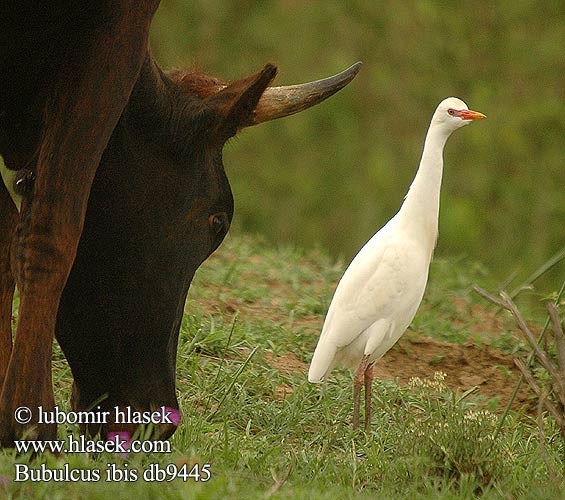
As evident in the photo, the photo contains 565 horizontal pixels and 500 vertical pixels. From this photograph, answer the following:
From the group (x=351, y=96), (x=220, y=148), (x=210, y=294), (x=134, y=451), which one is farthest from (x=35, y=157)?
(x=351, y=96)

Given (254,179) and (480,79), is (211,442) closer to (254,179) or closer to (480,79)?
(254,179)

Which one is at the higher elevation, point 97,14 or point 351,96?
point 351,96

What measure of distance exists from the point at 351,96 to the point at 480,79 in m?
1.50

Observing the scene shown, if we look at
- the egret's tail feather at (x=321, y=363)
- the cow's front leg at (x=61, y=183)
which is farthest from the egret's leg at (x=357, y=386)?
the cow's front leg at (x=61, y=183)

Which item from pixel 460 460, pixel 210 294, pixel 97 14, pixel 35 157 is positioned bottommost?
pixel 460 460

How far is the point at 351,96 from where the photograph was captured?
14883mm

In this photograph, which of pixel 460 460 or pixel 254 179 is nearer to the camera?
pixel 460 460

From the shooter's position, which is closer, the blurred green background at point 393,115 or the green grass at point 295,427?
the green grass at point 295,427

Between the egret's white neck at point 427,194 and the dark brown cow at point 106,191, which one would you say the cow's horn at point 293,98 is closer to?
the dark brown cow at point 106,191

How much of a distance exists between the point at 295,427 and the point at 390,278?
2.99 ft

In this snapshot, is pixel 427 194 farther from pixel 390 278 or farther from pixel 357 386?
pixel 357 386

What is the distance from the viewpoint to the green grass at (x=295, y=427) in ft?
12.3

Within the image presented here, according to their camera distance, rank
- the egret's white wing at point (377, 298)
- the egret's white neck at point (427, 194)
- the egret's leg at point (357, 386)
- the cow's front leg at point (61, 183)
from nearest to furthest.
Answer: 1. the cow's front leg at point (61, 183)
2. the egret's leg at point (357, 386)
3. the egret's white wing at point (377, 298)
4. the egret's white neck at point (427, 194)

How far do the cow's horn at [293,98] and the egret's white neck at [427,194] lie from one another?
5.04ft
